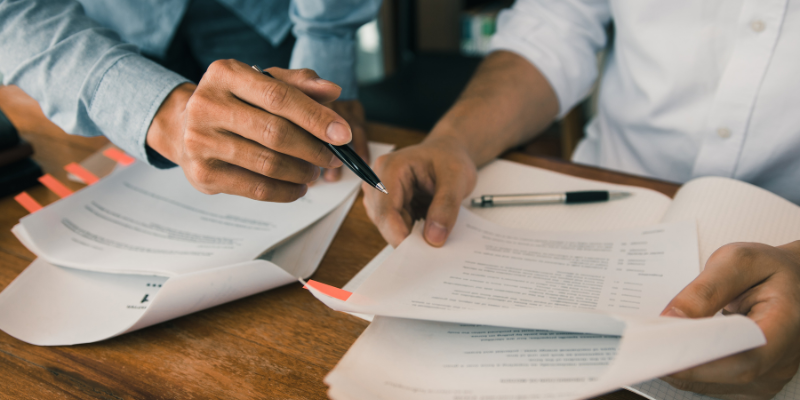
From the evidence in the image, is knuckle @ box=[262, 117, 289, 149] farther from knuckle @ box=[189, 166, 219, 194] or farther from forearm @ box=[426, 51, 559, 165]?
forearm @ box=[426, 51, 559, 165]

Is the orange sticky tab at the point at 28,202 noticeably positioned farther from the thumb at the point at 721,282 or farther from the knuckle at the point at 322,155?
the thumb at the point at 721,282

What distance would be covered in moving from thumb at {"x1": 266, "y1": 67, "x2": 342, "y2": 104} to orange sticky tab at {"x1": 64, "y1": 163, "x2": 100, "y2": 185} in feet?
1.50

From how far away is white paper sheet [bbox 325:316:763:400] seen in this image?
0.28 meters

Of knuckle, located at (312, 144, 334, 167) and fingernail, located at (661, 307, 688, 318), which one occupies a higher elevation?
knuckle, located at (312, 144, 334, 167)

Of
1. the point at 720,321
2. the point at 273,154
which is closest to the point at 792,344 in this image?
the point at 720,321

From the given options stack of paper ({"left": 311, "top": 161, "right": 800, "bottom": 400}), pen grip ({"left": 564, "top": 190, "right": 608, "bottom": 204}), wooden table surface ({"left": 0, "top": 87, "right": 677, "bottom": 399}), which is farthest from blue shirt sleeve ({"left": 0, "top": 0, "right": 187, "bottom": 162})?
pen grip ({"left": 564, "top": 190, "right": 608, "bottom": 204})

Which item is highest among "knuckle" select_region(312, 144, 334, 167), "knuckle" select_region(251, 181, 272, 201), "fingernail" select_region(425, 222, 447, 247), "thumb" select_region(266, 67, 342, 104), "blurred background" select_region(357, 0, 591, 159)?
"thumb" select_region(266, 67, 342, 104)

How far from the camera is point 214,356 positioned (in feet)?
1.38

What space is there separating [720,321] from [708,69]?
54cm

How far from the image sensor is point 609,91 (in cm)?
85

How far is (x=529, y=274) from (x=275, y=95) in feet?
1.01

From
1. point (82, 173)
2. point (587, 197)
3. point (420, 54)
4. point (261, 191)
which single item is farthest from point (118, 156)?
point (420, 54)

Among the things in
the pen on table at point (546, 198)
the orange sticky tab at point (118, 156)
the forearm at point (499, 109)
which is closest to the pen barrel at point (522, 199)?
the pen on table at point (546, 198)

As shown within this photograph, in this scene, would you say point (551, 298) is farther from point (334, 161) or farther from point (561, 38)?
point (561, 38)
